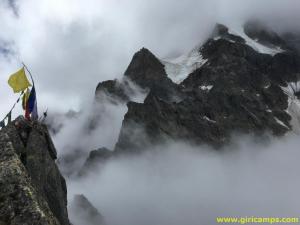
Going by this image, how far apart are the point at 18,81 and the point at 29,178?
19.4 m

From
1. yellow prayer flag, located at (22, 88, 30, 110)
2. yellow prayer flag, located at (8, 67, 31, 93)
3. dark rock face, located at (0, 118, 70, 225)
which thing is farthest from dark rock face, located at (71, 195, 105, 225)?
yellow prayer flag, located at (8, 67, 31, 93)

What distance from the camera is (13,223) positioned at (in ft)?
77.5

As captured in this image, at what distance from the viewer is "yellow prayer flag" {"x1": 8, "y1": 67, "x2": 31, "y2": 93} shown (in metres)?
45.7

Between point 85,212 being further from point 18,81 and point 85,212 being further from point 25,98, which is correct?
point 18,81

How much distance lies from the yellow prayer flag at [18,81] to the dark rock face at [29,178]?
8.80ft

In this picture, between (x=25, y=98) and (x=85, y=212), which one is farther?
(x=85, y=212)

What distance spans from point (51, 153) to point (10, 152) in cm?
2026

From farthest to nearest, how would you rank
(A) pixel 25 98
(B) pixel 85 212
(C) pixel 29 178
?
(B) pixel 85 212
(A) pixel 25 98
(C) pixel 29 178

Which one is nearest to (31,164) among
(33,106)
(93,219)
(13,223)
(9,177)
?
(33,106)

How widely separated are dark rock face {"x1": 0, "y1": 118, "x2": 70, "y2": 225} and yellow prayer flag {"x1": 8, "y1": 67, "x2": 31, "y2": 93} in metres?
2.68

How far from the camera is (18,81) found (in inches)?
1804

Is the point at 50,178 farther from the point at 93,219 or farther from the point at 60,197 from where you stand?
the point at 93,219

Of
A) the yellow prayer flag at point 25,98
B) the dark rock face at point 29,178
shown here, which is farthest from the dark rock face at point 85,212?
the yellow prayer flag at point 25,98

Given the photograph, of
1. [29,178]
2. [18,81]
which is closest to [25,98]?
[18,81]
